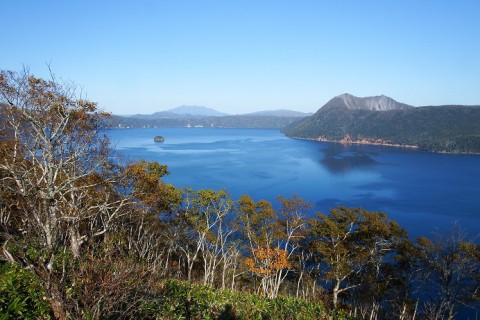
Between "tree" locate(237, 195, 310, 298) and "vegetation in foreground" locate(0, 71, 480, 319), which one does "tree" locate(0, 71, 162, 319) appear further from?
"tree" locate(237, 195, 310, 298)

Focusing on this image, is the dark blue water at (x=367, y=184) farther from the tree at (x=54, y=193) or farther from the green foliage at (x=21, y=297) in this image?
the green foliage at (x=21, y=297)

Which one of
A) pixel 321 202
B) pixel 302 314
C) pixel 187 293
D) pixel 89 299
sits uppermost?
pixel 89 299

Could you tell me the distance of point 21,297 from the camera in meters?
5.82

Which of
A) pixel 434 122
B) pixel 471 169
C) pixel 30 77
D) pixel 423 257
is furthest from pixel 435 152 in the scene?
pixel 30 77

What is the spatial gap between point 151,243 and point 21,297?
11.5m

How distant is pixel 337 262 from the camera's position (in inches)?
675

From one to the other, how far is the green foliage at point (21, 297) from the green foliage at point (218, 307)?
1.87 metres

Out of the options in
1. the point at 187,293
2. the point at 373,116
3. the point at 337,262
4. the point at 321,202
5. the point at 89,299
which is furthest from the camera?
the point at 373,116

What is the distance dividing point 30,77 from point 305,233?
54.3 ft

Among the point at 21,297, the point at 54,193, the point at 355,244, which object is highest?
the point at 54,193

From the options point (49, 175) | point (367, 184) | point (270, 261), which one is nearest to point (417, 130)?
point (367, 184)

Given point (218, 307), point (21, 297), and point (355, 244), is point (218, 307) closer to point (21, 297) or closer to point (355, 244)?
point (21, 297)

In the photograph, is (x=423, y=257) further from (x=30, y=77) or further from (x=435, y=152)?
(x=435, y=152)

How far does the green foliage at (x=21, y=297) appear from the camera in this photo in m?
5.39
